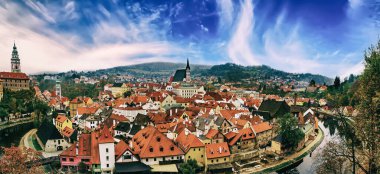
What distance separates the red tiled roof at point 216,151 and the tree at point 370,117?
13009 millimetres

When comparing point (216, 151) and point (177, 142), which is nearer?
point (216, 151)

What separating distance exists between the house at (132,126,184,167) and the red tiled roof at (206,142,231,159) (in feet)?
7.30

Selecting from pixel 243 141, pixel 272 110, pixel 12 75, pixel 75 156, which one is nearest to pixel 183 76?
pixel 12 75

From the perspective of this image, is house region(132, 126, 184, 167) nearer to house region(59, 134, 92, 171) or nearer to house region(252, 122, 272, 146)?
house region(59, 134, 92, 171)

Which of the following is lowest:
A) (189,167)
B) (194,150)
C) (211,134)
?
(189,167)

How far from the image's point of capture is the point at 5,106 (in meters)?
47.7

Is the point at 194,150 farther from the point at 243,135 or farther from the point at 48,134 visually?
the point at 48,134

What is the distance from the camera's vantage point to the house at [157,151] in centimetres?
2170

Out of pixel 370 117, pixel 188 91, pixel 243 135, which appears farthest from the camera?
pixel 188 91

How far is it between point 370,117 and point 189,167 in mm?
12980

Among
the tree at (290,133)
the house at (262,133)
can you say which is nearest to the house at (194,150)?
the house at (262,133)

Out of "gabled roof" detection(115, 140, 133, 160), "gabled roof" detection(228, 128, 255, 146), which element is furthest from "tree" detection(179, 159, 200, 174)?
"gabled roof" detection(228, 128, 255, 146)

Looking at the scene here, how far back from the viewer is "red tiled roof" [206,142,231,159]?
22688mm

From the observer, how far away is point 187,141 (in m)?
23.5
